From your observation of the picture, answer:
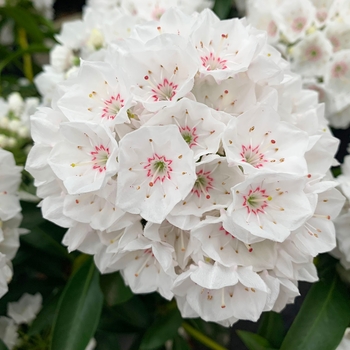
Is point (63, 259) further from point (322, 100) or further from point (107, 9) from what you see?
point (322, 100)

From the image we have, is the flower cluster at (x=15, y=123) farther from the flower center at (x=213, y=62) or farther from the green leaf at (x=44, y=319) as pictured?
the flower center at (x=213, y=62)

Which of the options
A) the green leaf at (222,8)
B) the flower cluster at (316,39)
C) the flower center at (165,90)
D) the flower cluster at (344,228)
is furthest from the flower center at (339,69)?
the flower center at (165,90)

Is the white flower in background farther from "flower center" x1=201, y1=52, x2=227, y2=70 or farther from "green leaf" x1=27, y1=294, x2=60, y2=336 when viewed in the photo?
"green leaf" x1=27, y1=294, x2=60, y2=336

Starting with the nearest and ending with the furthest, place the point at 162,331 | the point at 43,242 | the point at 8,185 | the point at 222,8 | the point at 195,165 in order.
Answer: the point at 195,165, the point at 8,185, the point at 162,331, the point at 43,242, the point at 222,8

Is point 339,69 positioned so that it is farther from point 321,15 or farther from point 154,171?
point 154,171

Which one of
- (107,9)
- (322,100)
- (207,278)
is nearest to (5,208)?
(207,278)

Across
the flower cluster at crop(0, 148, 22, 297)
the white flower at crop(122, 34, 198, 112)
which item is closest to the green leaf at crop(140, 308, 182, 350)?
the flower cluster at crop(0, 148, 22, 297)

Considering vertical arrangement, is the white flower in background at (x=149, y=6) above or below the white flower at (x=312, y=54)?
above

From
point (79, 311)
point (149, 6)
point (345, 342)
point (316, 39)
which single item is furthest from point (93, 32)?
point (345, 342)
